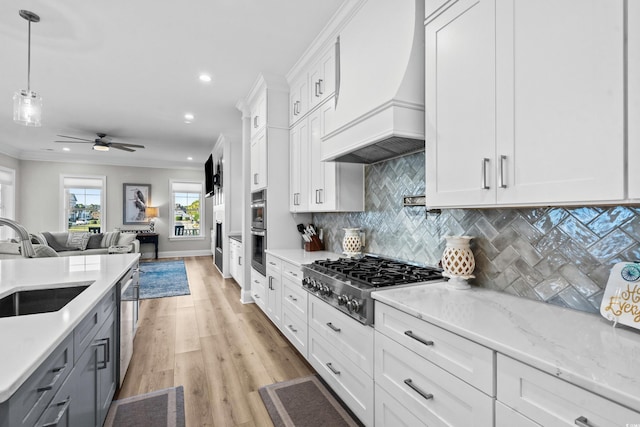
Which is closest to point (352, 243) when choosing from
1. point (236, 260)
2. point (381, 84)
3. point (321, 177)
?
point (321, 177)

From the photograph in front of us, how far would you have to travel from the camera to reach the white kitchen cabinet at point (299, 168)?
317 cm

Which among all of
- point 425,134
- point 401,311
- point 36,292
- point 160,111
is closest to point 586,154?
point 425,134

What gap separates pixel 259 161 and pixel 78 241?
5431mm

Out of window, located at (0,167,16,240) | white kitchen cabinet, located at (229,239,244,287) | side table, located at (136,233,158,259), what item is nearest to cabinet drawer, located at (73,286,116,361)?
white kitchen cabinet, located at (229,239,244,287)

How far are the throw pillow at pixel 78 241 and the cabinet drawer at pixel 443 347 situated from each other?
24.4 feet

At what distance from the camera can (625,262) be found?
3.70 feet

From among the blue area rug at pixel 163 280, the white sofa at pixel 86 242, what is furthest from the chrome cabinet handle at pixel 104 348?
the white sofa at pixel 86 242

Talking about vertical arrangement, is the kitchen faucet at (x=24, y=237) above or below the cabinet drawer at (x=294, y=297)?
above

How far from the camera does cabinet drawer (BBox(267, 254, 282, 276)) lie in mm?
3062

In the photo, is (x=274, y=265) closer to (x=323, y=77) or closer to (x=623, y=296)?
(x=323, y=77)

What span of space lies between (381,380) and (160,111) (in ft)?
15.7

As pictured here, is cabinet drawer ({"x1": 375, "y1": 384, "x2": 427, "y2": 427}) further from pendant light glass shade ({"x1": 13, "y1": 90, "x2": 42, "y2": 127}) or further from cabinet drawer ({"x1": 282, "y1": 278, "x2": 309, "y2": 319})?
pendant light glass shade ({"x1": 13, "y1": 90, "x2": 42, "y2": 127})

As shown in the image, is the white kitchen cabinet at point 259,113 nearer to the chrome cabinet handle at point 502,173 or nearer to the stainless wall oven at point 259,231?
the stainless wall oven at point 259,231

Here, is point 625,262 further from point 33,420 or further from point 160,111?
point 160,111
